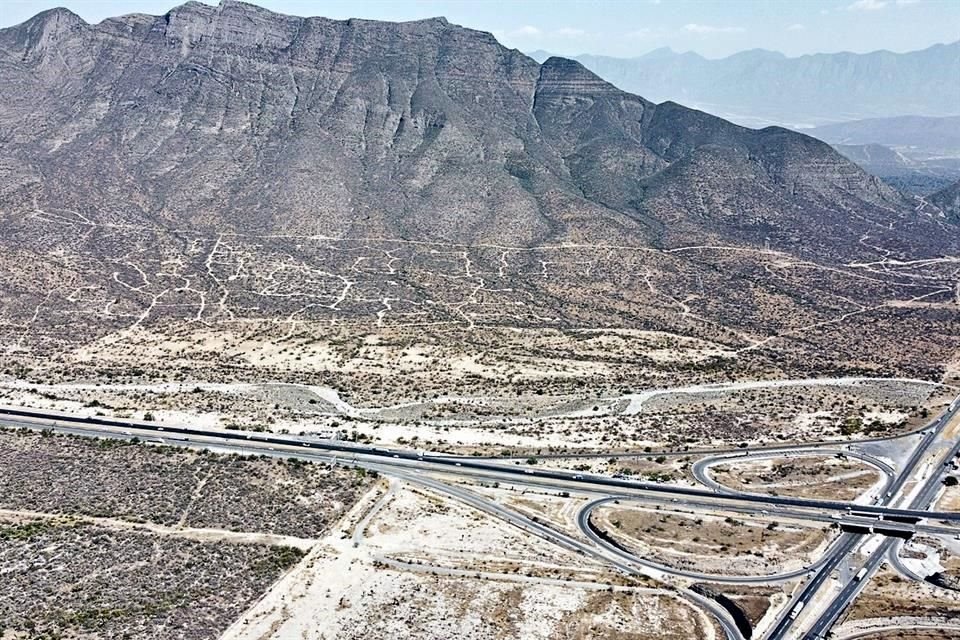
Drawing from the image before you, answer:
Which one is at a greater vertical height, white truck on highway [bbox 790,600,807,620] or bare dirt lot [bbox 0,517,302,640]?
white truck on highway [bbox 790,600,807,620]

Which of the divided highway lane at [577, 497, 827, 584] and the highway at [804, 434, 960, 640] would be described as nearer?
the highway at [804, 434, 960, 640]

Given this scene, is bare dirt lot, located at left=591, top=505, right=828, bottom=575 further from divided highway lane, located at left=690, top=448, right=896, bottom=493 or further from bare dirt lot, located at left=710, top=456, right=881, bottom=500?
divided highway lane, located at left=690, top=448, right=896, bottom=493

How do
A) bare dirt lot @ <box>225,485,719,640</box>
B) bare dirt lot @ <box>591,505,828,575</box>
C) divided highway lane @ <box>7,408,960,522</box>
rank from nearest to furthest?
bare dirt lot @ <box>225,485,719,640</box> → bare dirt lot @ <box>591,505,828,575</box> → divided highway lane @ <box>7,408,960,522</box>

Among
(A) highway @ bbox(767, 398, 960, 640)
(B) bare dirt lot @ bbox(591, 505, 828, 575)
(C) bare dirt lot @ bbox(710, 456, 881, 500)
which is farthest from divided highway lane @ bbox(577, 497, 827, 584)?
(C) bare dirt lot @ bbox(710, 456, 881, 500)

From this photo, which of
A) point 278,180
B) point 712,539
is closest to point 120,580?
point 712,539

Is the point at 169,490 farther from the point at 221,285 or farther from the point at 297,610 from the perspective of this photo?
the point at 221,285

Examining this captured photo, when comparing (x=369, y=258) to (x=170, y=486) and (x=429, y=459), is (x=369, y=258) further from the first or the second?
(x=170, y=486)
